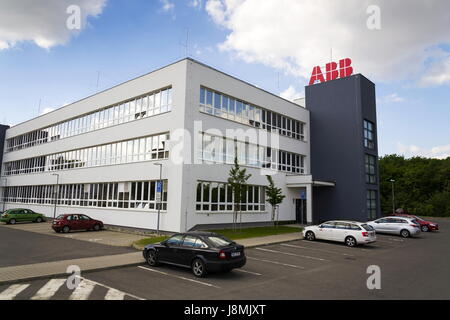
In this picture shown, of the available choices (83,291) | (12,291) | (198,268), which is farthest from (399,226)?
(12,291)

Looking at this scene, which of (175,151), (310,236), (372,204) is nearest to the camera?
(310,236)

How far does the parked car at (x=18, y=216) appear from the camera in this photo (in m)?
30.3

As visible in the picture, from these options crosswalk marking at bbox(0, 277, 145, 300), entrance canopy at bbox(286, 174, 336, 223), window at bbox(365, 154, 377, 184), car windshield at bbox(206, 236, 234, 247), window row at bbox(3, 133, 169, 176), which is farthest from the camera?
window at bbox(365, 154, 377, 184)

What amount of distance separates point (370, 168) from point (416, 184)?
4716cm

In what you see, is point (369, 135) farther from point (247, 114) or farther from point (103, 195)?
point (103, 195)

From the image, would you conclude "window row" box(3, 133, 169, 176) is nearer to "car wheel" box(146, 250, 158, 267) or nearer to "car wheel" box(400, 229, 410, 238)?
"car wheel" box(146, 250, 158, 267)

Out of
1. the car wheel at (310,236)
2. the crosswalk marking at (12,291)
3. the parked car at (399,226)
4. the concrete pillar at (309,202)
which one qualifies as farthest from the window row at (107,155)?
the parked car at (399,226)

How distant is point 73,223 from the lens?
79.0 feet

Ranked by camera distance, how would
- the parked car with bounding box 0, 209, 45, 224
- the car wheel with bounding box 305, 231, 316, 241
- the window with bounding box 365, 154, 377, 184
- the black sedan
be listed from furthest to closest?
the window with bounding box 365, 154, 377, 184
the parked car with bounding box 0, 209, 45, 224
the car wheel with bounding box 305, 231, 316, 241
the black sedan

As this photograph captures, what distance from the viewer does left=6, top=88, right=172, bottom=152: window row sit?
25.0 m

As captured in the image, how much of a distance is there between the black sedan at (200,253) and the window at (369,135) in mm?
27317

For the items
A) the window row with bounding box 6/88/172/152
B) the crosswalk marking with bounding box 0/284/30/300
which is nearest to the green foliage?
the window row with bounding box 6/88/172/152

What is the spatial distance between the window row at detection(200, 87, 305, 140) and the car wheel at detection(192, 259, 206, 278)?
50.2 ft
